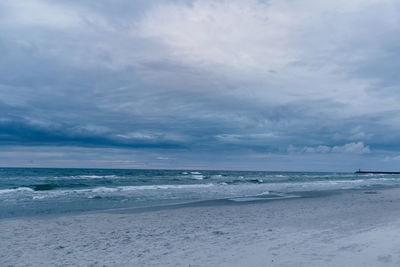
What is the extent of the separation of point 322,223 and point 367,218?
2.62m

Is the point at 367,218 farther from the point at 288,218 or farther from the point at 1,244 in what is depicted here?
the point at 1,244

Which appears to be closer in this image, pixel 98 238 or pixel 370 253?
pixel 370 253

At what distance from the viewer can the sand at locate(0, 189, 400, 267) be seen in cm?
768

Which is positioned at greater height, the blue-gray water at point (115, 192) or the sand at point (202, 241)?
the sand at point (202, 241)

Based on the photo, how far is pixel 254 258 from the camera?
763 cm

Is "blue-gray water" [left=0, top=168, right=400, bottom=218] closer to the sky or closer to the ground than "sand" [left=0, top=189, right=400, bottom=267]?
closer to the ground

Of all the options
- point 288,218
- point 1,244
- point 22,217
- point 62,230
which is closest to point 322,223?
point 288,218

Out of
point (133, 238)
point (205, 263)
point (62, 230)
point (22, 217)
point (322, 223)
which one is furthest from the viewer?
point (22, 217)

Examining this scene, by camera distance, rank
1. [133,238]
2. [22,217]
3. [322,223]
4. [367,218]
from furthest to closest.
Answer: [22,217], [367,218], [322,223], [133,238]

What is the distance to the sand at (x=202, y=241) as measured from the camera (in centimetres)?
768


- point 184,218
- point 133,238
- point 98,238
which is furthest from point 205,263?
point 184,218

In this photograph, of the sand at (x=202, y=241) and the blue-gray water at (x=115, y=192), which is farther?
the blue-gray water at (x=115, y=192)

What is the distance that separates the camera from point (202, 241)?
31.8 feet

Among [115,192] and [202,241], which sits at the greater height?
[202,241]
